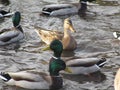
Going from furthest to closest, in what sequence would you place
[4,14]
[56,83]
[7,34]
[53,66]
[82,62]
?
1. [4,14]
2. [7,34]
3. [82,62]
4. [53,66]
5. [56,83]

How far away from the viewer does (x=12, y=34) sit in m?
14.0

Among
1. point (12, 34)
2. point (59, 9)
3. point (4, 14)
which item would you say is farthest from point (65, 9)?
point (12, 34)

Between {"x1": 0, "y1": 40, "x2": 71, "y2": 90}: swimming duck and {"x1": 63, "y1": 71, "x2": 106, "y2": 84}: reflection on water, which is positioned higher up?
{"x1": 0, "y1": 40, "x2": 71, "y2": 90}: swimming duck

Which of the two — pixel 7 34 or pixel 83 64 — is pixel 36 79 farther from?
pixel 7 34

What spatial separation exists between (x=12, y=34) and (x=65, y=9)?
11.4 feet

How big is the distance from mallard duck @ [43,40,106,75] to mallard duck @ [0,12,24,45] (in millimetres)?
2777

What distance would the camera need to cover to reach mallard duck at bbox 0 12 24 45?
13.7m

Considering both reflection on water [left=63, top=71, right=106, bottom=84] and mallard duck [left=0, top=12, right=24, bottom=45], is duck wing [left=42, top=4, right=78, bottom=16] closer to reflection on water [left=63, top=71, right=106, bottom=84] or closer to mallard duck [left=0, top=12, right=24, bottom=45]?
mallard duck [left=0, top=12, right=24, bottom=45]

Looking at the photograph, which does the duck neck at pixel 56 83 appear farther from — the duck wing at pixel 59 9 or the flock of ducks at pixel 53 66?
the duck wing at pixel 59 9

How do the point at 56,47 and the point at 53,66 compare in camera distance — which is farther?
the point at 56,47

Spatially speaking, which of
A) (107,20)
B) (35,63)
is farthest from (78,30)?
(35,63)

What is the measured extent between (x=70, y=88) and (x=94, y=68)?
1.16m

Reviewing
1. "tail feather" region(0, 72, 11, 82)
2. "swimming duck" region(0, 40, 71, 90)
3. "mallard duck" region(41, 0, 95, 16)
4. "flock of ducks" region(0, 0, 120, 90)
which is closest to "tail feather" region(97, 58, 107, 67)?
"flock of ducks" region(0, 0, 120, 90)

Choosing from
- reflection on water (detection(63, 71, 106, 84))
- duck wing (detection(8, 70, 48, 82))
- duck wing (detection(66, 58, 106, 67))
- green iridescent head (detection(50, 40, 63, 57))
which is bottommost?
reflection on water (detection(63, 71, 106, 84))
